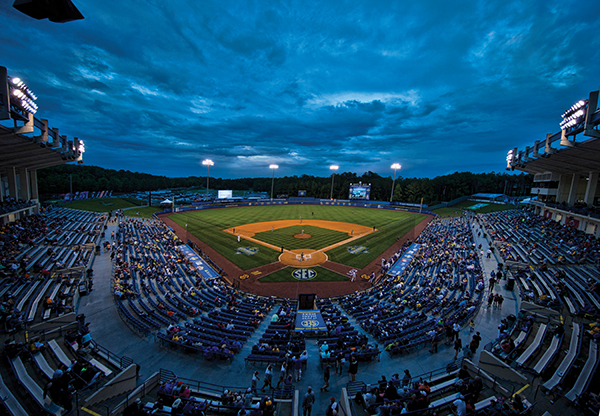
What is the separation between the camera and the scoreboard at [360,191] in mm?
→ 84938

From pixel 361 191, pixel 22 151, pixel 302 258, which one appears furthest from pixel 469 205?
pixel 22 151

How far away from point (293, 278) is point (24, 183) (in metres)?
42.8

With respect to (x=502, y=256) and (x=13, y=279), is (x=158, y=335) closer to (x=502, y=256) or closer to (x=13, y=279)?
(x=13, y=279)

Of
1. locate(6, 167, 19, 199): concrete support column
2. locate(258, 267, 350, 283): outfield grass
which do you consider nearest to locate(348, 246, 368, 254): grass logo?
locate(258, 267, 350, 283): outfield grass

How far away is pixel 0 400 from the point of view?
6.91m

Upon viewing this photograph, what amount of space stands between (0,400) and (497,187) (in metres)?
145

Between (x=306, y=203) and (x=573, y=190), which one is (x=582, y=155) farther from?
(x=306, y=203)

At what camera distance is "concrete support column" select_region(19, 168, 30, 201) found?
34.1 m

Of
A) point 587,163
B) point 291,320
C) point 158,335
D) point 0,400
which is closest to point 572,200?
point 587,163

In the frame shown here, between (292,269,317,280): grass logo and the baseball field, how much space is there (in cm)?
115

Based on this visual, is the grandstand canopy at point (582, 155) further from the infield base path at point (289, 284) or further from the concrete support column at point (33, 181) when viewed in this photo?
the concrete support column at point (33, 181)

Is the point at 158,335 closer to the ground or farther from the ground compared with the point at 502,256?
closer to the ground

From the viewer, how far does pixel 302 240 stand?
3712 cm

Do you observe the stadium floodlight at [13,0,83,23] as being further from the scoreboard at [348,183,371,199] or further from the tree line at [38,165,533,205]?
the tree line at [38,165,533,205]
